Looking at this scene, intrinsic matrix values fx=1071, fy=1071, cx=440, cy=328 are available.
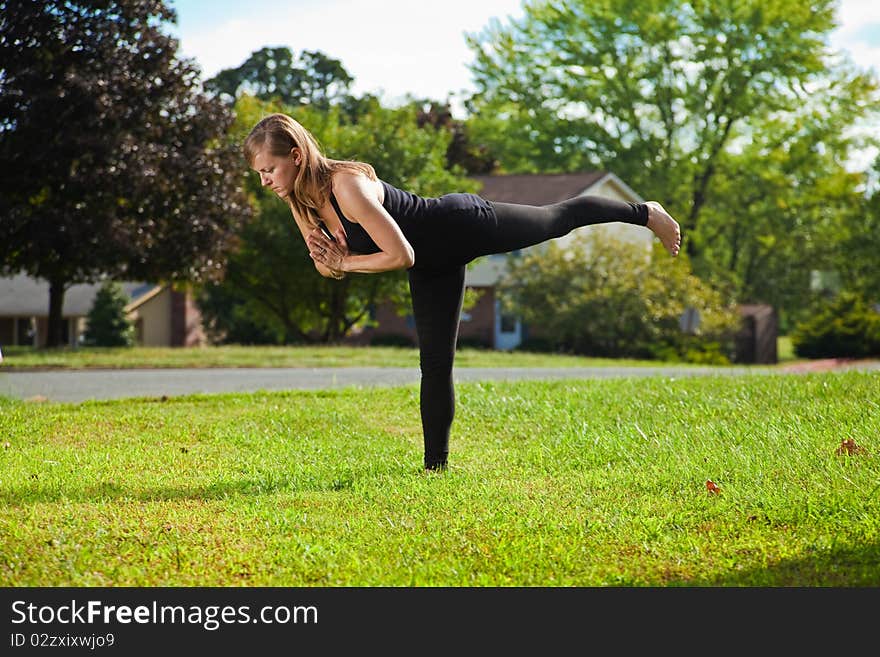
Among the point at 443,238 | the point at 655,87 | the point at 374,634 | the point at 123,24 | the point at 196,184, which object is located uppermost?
the point at 655,87

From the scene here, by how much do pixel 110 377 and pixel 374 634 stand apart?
528 inches

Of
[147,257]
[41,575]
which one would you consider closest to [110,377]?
[147,257]

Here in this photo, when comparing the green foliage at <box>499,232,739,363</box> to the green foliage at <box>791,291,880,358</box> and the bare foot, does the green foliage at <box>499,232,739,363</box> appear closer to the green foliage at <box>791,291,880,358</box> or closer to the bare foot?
the green foliage at <box>791,291,880,358</box>

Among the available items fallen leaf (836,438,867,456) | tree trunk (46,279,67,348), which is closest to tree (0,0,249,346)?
tree trunk (46,279,67,348)

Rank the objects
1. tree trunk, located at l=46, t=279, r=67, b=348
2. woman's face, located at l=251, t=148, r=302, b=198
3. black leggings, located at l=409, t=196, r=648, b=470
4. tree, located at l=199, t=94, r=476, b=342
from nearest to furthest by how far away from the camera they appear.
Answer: woman's face, located at l=251, t=148, r=302, b=198 < black leggings, located at l=409, t=196, r=648, b=470 < tree trunk, located at l=46, t=279, r=67, b=348 < tree, located at l=199, t=94, r=476, b=342

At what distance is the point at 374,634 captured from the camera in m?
3.68

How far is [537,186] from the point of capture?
41.8 meters

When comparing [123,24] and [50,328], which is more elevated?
[123,24]

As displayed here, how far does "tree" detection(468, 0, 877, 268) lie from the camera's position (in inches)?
1709

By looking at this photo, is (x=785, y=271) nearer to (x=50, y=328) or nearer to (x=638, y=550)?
(x=50, y=328)

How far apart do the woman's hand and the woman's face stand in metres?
0.31

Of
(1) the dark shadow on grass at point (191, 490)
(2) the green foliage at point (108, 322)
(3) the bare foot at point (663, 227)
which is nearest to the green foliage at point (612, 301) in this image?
(2) the green foliage at point (108, 322)

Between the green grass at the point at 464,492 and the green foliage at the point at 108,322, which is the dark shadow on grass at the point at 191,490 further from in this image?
the green foliage at the point at 108,322

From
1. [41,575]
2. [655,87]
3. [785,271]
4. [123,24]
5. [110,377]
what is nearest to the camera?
[41,575]
